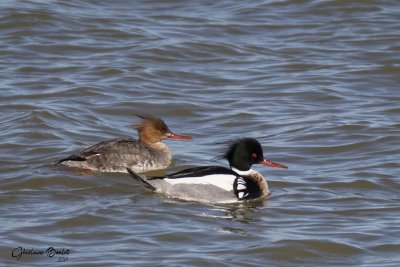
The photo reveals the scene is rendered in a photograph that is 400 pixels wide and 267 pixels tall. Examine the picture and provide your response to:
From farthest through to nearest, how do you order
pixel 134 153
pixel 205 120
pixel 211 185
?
1. pixel 205 120
2. pixel 134 153
3. pixel 211 185

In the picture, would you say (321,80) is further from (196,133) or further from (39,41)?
(39,41)

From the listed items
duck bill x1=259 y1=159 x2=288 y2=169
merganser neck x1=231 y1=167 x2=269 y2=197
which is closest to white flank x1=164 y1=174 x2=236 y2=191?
merganser neck x1=231 y1=167 x2=269 y2=197

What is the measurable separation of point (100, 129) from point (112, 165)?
1.70 metres

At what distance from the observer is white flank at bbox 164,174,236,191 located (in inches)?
448

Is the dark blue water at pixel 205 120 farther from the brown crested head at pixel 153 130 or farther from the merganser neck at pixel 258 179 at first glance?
the brown crested head at pixel 153 130

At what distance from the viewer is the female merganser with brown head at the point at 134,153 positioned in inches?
494

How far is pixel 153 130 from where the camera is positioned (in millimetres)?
13547

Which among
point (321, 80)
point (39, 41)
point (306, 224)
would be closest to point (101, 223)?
point (306, 224)

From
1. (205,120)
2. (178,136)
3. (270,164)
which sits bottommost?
(205,120)

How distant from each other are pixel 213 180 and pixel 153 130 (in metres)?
2.29

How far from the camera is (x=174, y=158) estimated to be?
1349 centimetres

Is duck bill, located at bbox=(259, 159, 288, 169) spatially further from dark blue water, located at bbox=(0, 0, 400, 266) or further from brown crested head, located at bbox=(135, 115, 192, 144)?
brown crested head, located at bbox=(135, 115, 192, 144)

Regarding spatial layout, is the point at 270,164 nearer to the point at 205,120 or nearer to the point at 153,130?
the point at 153,130

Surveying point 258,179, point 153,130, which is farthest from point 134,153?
point 258,179
